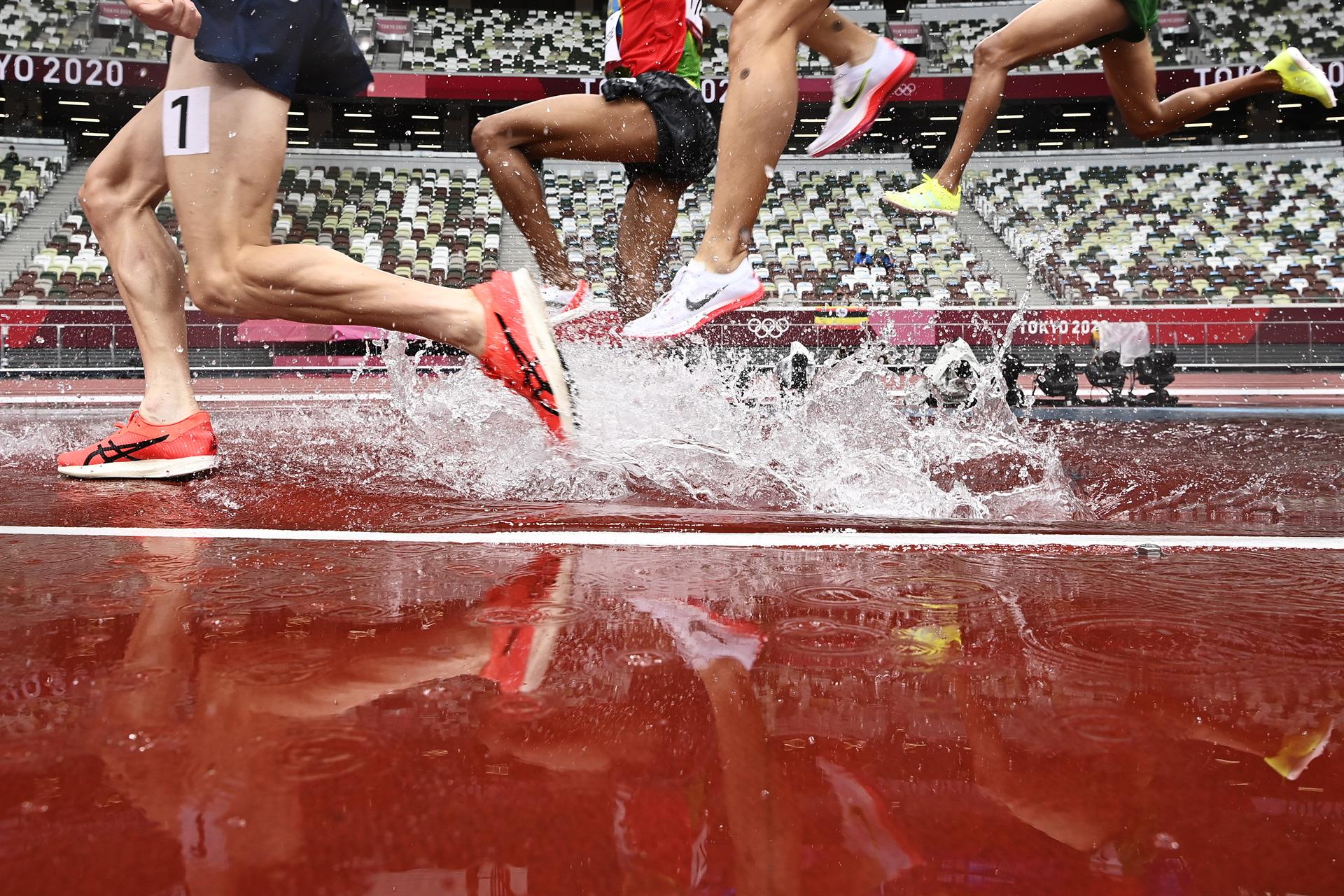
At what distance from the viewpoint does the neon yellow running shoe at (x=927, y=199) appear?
2568 millimetres

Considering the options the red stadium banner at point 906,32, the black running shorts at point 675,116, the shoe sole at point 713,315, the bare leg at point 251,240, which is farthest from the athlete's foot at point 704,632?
the red stadium banner at point 906,32

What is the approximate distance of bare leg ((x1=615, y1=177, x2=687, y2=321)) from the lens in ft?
8.30

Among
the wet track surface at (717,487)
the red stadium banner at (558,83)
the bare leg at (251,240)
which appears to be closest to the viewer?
the wet track surface at (717,487)

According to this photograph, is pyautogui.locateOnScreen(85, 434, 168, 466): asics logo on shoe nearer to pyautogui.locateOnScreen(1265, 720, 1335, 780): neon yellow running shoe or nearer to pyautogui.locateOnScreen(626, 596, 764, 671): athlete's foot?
pyautogui.locateOnScreen(626, 596, 764, 671): athlete's foot

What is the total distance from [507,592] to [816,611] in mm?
285

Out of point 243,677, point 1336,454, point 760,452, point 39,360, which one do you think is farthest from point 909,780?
point 39,360

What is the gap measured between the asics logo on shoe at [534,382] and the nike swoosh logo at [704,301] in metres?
0.48

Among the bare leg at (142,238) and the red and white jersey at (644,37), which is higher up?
the red and white jersey at (644,37)

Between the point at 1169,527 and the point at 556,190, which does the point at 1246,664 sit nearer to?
the point at 1169,527

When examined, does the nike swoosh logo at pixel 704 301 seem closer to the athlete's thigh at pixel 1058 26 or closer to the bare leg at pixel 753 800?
the athlete's thigh at pixel 1058 26

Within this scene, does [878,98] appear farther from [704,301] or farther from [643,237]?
[704,301]

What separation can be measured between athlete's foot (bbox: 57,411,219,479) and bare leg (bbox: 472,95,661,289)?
91 cm

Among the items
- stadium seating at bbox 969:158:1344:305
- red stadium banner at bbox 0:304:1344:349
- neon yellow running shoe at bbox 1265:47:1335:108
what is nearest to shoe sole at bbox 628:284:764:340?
neon yellow running shoe at bbox 1265:47:1335:108

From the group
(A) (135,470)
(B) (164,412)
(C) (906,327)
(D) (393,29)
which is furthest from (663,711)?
(D) (393,29)
